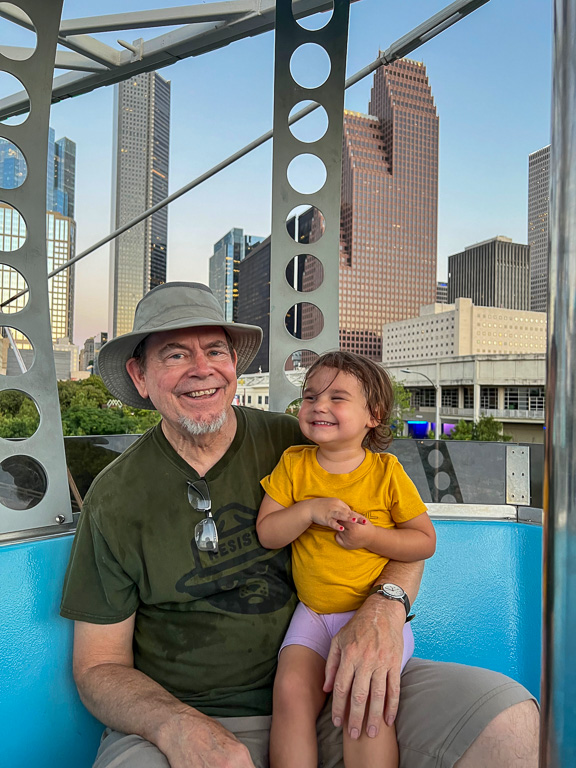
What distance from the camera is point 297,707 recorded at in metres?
1.22

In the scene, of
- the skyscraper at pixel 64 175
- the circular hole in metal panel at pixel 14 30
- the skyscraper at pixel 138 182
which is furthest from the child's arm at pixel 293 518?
the skyscraper at pixel 64 175

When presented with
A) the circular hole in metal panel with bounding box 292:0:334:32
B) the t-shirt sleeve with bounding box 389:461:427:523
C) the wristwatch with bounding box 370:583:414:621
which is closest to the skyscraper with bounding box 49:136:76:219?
the circular hole in metal panel with bounding box 292:0:334:32

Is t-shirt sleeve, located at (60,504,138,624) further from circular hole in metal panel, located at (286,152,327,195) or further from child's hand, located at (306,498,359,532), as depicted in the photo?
circular hole in metal panel, located at (286,152,327,195)

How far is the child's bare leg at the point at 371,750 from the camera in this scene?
1116mm

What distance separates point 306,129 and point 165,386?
1.65 meters

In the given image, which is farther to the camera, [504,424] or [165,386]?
[504,424]

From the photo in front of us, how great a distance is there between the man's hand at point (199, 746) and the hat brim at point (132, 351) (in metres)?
0.83

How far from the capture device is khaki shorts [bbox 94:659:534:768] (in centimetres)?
115

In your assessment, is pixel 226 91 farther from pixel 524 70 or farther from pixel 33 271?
pixel 524 70

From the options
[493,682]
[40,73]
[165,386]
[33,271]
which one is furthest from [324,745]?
[40,73]

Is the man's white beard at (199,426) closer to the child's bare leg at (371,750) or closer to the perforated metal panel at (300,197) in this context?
the child's bare leg at (371,750)

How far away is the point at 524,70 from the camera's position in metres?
85.4

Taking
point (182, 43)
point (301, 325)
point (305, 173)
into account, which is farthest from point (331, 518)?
point (182, 43)

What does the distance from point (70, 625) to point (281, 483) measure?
0.66 metres
